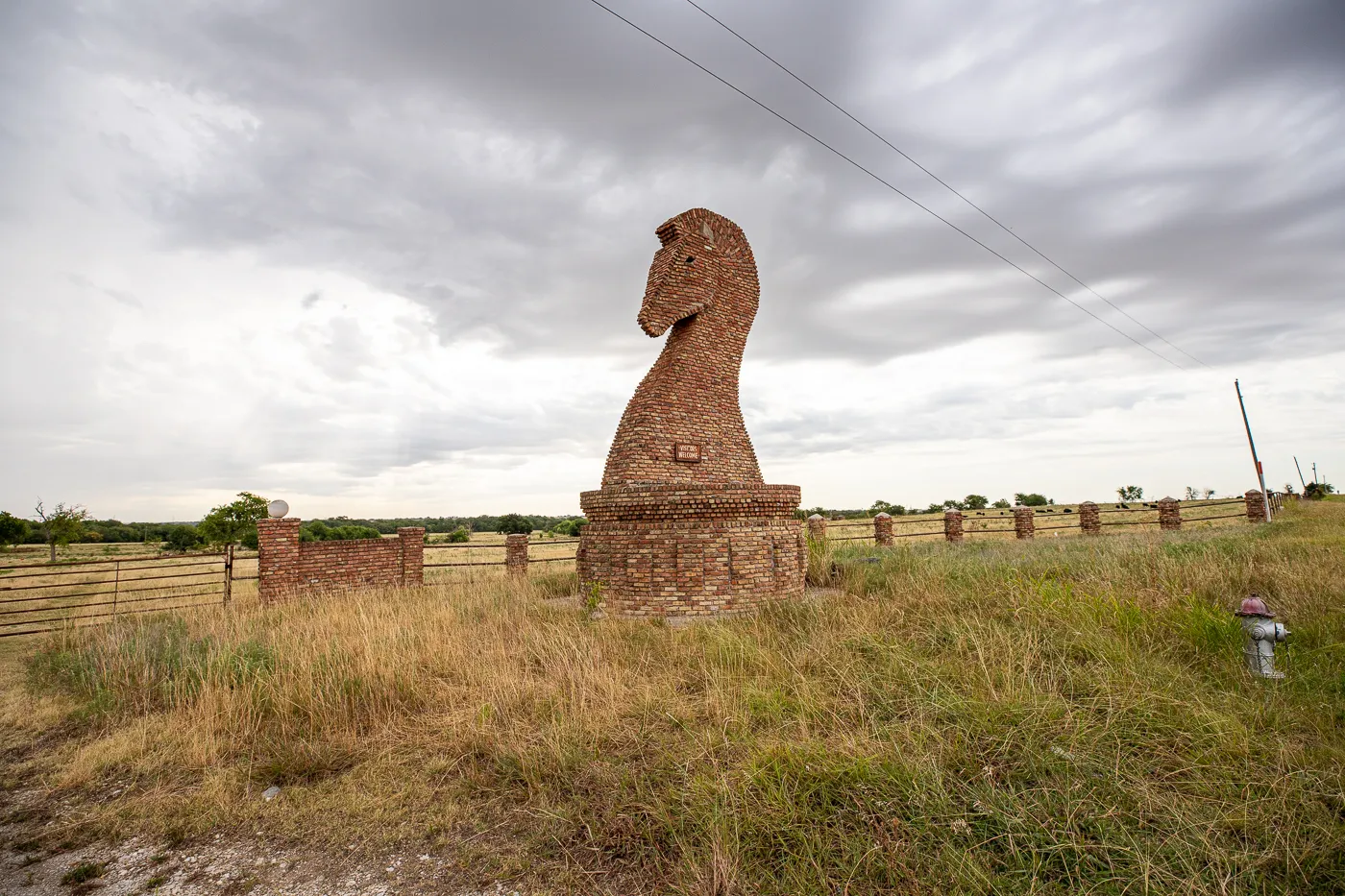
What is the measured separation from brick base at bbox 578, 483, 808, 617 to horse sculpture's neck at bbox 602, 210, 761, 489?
776mm

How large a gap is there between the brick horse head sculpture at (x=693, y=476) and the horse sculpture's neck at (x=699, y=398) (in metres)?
0.02

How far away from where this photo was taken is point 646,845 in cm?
297

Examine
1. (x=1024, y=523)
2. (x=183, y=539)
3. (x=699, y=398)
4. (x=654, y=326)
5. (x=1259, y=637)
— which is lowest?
(x=1259, y=637)

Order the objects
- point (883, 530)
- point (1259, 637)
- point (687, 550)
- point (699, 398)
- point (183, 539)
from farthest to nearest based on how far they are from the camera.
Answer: point (183, 539) < point (883, 530) < point (699, 398) < point (687, 550) < point (1259, 637)

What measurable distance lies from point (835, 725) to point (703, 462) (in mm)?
6065

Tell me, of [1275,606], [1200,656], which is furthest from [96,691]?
[1275,606]

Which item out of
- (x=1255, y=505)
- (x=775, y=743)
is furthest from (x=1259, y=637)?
(x=1255, y=505)

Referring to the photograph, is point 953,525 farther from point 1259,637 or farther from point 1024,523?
point 1259,637

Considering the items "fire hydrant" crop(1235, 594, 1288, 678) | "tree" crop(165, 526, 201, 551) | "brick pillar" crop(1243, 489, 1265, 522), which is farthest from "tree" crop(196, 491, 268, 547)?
"brick pillar" crop(1243, 489, 1265, 522)

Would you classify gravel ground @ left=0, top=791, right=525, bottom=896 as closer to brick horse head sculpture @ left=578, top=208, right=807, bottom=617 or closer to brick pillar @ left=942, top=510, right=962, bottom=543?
brick horse head sculpture @ left=578, top=208, right=807, bottom=617

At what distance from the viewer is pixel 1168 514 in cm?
2181

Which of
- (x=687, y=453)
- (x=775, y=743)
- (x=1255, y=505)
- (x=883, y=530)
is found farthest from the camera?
(x=1255, y=505)

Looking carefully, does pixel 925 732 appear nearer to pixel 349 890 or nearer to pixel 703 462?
pixel 349 890

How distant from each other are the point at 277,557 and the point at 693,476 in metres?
8.54
